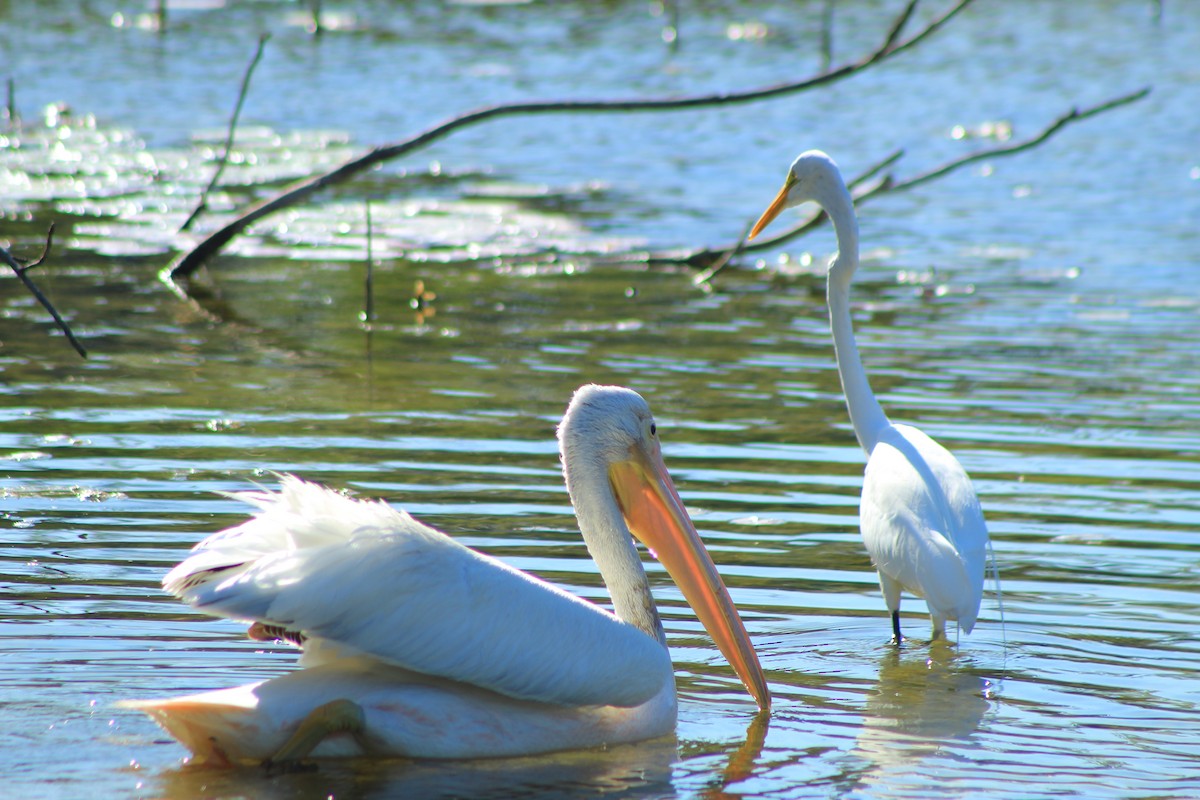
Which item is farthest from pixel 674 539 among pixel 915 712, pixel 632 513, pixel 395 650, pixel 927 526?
pixel 395 650

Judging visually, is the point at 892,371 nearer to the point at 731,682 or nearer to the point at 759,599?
the point at 759,599

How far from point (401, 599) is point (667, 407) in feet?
13.0

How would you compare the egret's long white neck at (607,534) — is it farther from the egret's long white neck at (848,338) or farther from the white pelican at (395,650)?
the egret's long white neck at (848,338)

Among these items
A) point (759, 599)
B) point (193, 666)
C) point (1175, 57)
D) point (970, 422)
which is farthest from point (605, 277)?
point (1175, 57)

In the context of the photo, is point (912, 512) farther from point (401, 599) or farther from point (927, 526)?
point (401, 599)

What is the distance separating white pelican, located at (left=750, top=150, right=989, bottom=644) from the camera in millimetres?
5055

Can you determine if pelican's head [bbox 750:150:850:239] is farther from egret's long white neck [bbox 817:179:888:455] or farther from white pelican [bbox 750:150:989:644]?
white pelican [bbox 750:150:989:644]

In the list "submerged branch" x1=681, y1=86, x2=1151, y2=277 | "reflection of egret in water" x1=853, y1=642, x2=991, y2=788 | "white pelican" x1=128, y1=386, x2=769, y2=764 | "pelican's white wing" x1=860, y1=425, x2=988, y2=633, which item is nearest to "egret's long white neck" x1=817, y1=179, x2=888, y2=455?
"pelican's white wing" x1=860, y1=425, x2=988, y2=633

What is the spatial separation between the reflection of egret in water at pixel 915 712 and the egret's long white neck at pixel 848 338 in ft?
2.96

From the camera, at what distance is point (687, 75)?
24062 millimetres

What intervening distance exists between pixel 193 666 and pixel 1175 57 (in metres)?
22.0

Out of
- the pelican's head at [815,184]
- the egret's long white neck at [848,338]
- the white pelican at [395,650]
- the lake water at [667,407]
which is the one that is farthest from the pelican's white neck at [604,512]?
the pelican's head at [815,184]

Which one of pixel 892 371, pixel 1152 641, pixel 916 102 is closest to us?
pixel 1152 641

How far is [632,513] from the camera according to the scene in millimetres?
4797
